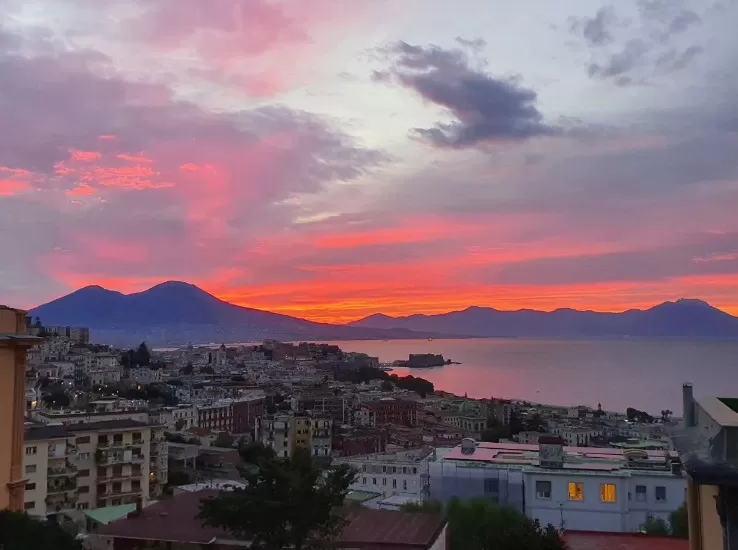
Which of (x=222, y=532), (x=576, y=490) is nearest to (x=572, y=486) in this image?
(x=576, y=490)

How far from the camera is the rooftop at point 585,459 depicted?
12984mm

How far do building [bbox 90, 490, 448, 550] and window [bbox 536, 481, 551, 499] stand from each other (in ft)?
16.6

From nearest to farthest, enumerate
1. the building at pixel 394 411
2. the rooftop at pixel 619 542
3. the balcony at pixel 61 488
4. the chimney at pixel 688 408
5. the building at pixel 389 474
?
the chimney at pixel 688 408 → the rooftop at pixel 619 542 → the balcony at pixel 61 488 → the building at pixel 389 474 → the building at pixel 394 411

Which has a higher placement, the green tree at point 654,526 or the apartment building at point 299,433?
the green tree at point 654,526

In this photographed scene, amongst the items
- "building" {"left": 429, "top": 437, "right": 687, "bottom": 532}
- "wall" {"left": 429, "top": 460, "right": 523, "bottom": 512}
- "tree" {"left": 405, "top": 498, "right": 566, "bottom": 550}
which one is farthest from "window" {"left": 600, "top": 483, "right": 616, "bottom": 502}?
"tree" {"left": 405, "top": 498, "right": 566, "bottom": 550}

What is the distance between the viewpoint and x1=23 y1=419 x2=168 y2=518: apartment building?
51.4 ft

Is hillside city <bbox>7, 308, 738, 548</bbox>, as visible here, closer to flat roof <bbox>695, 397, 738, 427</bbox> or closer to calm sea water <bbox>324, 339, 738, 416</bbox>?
flat roof <bbox>695, 397, 738, 427</bbox>

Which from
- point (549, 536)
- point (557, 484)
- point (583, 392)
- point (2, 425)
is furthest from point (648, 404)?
point (2, 425)

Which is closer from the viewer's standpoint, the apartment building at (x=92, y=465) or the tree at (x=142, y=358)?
the apartment building at (x=92, y=465)

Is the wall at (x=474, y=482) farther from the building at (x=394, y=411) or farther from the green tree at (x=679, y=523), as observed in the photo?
the building at (x=394, y=411)

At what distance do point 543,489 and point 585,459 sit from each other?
1.60 metres

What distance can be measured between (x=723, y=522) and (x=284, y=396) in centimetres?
5140

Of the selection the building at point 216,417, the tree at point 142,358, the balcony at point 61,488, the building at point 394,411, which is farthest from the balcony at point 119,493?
the tree at point 142,358

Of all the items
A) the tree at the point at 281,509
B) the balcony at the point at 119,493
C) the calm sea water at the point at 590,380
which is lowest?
the calm sea water at the point at 590,380
